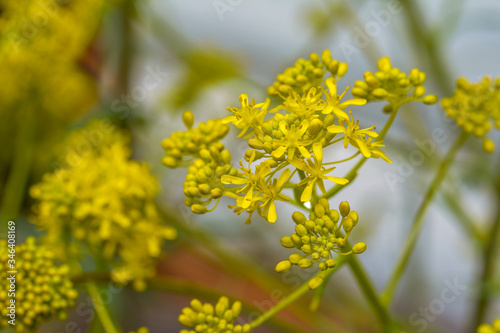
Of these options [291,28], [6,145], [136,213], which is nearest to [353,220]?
[136,213]

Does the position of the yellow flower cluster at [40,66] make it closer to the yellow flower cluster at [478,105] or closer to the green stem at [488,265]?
the yellow flower cluster at [478,105]

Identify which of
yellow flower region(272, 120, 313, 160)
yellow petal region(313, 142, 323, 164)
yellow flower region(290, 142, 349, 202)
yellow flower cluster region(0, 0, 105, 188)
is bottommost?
yellow flower region(290, 142, 349, 202)

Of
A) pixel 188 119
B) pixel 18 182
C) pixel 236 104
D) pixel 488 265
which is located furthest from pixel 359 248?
pixel 236 104

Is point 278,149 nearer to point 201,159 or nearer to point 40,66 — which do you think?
point 201,159

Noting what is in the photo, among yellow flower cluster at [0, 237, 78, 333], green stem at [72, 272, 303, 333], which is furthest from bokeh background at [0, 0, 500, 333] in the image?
yellow flower cluster at [0, 237, 78, 333]

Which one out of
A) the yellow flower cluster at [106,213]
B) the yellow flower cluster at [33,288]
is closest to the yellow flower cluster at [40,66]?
the yellow flower cluster at [106,213]

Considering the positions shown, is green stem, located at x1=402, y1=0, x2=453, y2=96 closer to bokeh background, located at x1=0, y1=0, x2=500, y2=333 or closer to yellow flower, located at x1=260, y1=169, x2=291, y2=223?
bokeh background, located at x1=0, y1=0, x2=500, y2=333

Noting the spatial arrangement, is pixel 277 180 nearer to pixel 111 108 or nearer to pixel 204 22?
pixel 111 108
